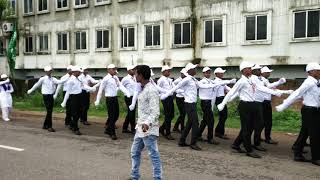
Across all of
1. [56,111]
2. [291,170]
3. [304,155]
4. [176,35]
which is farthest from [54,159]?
[176,35]

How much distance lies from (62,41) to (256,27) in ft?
56.1

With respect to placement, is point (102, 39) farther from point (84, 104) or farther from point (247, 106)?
point (247, 106)

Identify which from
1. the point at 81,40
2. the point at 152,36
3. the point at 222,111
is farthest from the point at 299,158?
the point at 81,40

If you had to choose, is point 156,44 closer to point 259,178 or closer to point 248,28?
point 248,28

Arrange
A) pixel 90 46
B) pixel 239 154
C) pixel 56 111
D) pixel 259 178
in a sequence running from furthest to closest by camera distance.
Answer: pixel 90 46, pixel 56 111, pixel 239 154, pixel 259 178

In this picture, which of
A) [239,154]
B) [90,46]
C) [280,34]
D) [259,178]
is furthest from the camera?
[90,46]

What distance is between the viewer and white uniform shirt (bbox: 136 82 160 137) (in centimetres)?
773

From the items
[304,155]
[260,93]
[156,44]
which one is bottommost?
[304,155]

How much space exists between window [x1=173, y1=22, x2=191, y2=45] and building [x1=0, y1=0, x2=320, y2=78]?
0.06 meters

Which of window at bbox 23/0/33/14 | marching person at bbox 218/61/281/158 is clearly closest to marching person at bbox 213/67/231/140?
marching person at bbox 218/61/281/158

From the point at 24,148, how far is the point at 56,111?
9833 millimetres

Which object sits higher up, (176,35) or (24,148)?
(176,35)

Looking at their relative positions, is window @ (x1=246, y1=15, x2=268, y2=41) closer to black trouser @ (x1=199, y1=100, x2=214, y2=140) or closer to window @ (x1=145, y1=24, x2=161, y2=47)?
window @ (x1=145, y1=24, x2=161, y2=47)

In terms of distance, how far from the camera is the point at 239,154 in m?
11.1
